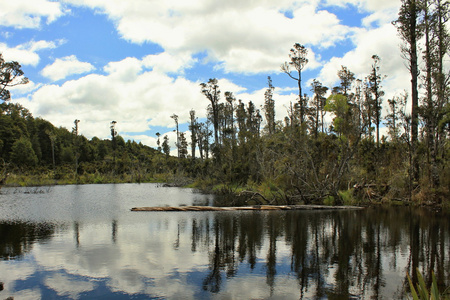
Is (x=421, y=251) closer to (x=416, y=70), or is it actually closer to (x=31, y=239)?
(x=31, y=239)

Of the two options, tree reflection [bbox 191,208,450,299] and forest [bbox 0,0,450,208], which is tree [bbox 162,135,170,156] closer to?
forest [bbox 0,0,450,208]

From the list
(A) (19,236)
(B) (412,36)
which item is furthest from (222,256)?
(B) (412,36)

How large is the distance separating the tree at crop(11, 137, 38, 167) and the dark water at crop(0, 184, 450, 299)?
69.1 metres

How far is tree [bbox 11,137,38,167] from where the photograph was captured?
77.0 metres

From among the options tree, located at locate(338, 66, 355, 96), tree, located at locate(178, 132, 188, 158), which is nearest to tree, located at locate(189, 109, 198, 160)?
tree, located at locate(178, 132, 188, 158)

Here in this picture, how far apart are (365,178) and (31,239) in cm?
2193

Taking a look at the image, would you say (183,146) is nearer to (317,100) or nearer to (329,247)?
(317,100)

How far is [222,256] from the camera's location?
10664 mm

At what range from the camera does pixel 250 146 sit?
139 feet

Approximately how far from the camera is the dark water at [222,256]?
7.83 m

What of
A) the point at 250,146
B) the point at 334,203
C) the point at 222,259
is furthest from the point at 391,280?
the point at 250,146

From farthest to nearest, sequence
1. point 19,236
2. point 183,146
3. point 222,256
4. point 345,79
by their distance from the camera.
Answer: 1. point 183,146
2. point 345,79
3. point 19,236
4. point 222,256

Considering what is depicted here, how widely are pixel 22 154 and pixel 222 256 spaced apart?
8197 centimetres

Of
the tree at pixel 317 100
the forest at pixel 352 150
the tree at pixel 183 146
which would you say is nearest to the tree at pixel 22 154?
the forest at pixel 352 150
